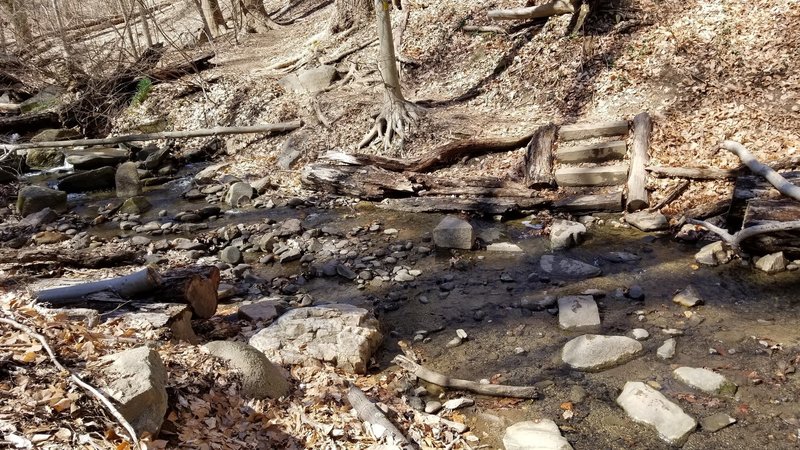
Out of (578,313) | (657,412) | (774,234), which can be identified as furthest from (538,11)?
(657,412)

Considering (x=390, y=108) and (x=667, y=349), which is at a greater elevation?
(x=390, y=108)

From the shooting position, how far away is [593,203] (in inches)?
297

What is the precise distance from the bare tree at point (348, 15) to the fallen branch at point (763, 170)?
32.4ft

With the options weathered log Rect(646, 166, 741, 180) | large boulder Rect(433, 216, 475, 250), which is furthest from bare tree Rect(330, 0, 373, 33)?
weathered log Rect(646, 166, 741, 180)

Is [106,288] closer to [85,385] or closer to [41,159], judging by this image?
[85,385]

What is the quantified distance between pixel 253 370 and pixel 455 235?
3.66m

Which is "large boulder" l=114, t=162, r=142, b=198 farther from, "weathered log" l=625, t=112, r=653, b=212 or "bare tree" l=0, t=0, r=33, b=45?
"weathered log" l=625, t=112, r=653, b=212

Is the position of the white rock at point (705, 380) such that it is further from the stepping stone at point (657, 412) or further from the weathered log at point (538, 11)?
the weathered log at point (538, 11)

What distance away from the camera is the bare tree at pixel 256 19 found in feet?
59.3

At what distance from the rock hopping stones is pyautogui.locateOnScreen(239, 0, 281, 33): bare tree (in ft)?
54.6

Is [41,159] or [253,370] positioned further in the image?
[41,159]

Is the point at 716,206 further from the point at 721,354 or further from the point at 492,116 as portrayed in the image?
the point at 492,116

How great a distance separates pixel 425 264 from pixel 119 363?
410 cm

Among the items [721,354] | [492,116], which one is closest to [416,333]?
[721,354]
